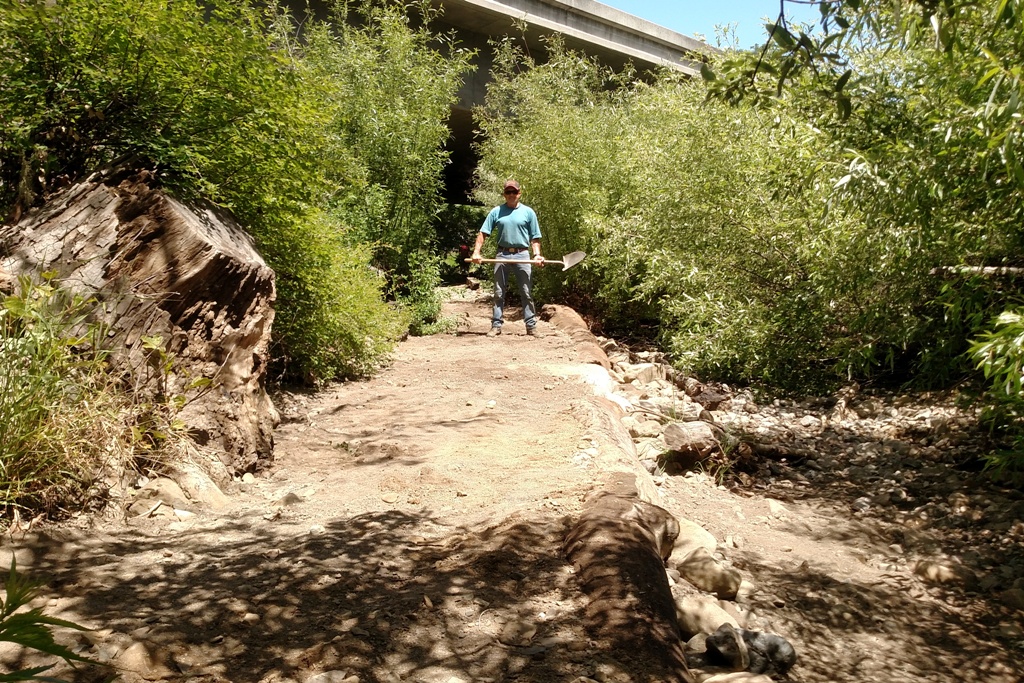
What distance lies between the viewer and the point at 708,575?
409cm

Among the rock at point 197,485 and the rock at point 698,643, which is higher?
the rock at point 197,485

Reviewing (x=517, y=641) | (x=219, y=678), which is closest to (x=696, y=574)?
(x=517, y=641)

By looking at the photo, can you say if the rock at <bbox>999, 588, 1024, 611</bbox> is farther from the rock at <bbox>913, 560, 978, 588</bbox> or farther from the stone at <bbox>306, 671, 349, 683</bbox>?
the stone at <bbox>306, 671, 349, 683</bbox>

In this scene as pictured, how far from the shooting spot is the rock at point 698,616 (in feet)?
11.6

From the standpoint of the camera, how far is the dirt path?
2.65 meters

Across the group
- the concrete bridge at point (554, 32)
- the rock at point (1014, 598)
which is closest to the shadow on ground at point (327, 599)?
the rock at point (1014, 598)

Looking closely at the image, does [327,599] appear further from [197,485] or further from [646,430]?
[646,430]

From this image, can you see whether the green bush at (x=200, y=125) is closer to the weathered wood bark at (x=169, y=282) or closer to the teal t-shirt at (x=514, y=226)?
the weathered wood bark at (x=169, y=282)

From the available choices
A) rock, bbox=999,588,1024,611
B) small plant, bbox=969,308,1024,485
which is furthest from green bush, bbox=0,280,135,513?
rock, bbox=999,588,1024,611

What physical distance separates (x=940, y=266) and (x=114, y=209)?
5219 mm

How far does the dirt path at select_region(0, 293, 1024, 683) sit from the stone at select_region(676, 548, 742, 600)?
0.22 m

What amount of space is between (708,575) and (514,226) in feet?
21.8

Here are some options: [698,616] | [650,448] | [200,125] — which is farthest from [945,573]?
[200,125]

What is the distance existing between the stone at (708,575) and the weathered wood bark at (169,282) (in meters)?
2.50
